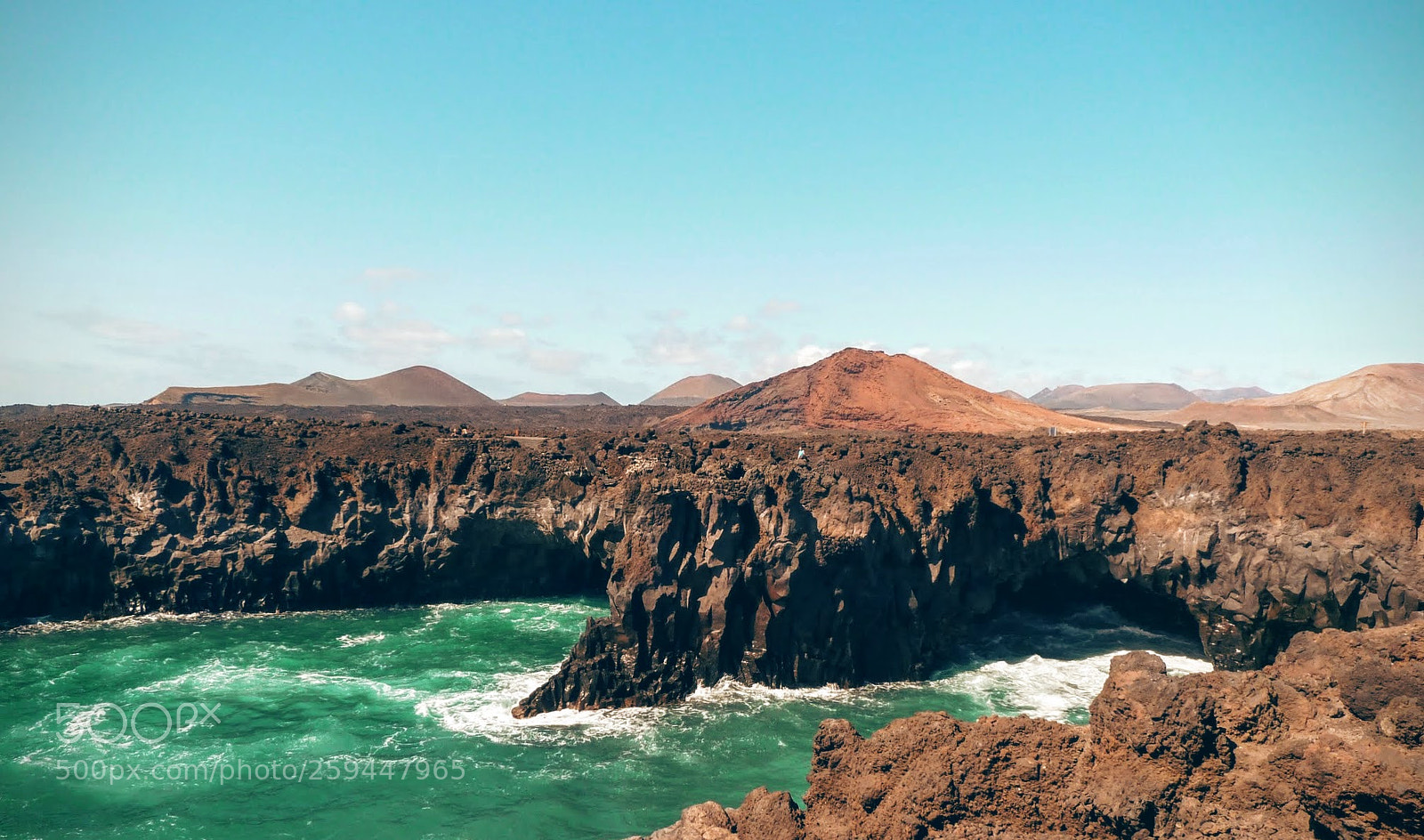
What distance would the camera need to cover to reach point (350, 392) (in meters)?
176

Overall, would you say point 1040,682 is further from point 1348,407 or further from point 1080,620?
point 1348,407

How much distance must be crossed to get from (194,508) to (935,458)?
1975 inches

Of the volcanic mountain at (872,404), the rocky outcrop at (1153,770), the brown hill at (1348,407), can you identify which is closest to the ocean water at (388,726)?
the rocky outcrop at (1153,770)

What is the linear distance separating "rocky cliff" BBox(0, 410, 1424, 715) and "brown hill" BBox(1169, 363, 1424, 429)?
73219 millimetres

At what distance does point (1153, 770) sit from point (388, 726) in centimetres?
3130

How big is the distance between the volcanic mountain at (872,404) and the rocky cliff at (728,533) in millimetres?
29953

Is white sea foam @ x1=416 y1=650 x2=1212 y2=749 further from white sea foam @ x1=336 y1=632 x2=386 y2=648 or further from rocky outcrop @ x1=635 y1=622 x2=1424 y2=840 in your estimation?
rocky outcrop @ x1=635 y1=622 x2=1424 y2=840

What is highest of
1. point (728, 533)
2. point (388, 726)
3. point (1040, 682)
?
point (728, 533)

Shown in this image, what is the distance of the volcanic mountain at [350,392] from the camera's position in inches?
6250

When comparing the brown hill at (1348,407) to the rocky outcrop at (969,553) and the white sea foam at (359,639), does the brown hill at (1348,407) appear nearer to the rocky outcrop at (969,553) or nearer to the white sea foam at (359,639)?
the rocky outcrop at (969,553)

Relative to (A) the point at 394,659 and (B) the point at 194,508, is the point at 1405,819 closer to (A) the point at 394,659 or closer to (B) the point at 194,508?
(A) the point at 394,659

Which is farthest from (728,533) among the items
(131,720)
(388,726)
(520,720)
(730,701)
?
(131,720)

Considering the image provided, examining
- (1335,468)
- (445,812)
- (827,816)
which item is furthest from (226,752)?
(1335,468)

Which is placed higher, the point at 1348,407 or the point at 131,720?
the point at 1348,407
